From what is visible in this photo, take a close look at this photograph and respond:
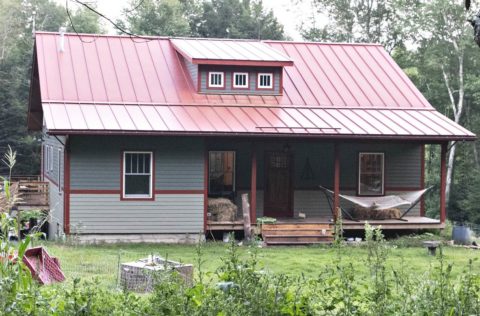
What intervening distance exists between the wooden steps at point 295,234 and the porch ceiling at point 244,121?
2.22 meters

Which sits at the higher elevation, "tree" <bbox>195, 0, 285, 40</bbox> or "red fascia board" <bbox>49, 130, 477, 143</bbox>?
"tree" <bbox>195, 0, 285, 40</bbox>

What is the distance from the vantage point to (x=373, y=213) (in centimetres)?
2228

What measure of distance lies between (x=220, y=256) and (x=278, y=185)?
19.5ft

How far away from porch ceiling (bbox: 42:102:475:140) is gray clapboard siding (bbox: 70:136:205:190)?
0.60 meters

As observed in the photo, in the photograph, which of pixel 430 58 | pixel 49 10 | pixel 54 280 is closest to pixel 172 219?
pixel 54 280

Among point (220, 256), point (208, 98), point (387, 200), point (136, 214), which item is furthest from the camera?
point (208, 98)

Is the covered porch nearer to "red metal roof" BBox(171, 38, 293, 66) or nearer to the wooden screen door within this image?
the wooden screen door

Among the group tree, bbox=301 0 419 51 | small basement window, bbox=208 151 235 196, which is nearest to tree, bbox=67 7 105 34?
tree, bbox=301 0 419 51

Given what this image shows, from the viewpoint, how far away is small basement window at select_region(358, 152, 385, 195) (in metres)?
23.5

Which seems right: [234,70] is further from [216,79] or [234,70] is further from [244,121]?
[244,121]

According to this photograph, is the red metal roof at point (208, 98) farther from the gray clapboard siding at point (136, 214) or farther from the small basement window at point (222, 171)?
the gray clapboard siding at point (136, 214)

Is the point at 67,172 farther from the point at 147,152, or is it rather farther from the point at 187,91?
the point at 187,91

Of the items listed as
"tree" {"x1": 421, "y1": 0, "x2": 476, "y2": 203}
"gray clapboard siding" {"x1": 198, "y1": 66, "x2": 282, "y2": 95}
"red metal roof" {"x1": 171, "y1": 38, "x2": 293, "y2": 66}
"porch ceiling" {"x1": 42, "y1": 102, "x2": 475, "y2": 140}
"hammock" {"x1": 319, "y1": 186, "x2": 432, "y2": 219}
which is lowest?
"hammock" {"x1": 319, "y1": 186, "x2": 432, "y2": 219}

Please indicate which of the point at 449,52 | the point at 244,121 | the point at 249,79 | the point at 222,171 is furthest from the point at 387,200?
the point at 449,52
